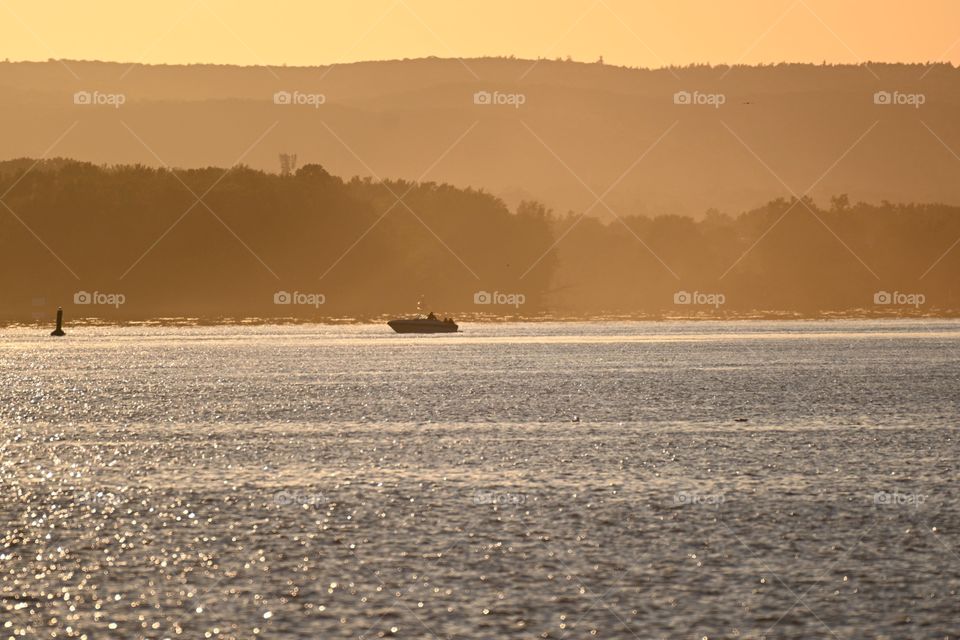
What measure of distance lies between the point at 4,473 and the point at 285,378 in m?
76.6

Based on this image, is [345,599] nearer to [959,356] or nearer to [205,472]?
[205,472]

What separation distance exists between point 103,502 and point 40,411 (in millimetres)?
48755

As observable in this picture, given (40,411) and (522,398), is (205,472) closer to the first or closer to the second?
(40,411)

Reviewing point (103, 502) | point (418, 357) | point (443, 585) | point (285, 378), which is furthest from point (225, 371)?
point (443, 585)

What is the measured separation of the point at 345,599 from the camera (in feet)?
121

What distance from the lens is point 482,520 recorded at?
4856 cm

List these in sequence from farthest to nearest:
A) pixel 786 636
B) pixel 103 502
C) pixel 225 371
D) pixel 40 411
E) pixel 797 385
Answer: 1. pixel 225 371
2. pixel 797 385
3. pixel 40 411
4. pixel 103 502
5. pixel 786 636

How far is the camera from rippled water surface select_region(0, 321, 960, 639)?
35.6 meters

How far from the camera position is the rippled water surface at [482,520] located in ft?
117

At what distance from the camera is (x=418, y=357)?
7328 inches

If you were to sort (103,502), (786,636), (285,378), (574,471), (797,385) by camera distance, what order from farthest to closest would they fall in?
(285,378), (797,385), (574,471), (103,502), (786,636)

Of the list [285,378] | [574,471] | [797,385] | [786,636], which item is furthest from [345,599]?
[285,378]

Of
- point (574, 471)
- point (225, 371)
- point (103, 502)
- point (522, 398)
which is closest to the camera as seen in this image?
point (103, 502)

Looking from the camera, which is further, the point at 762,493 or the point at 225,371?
the point at 225,371
